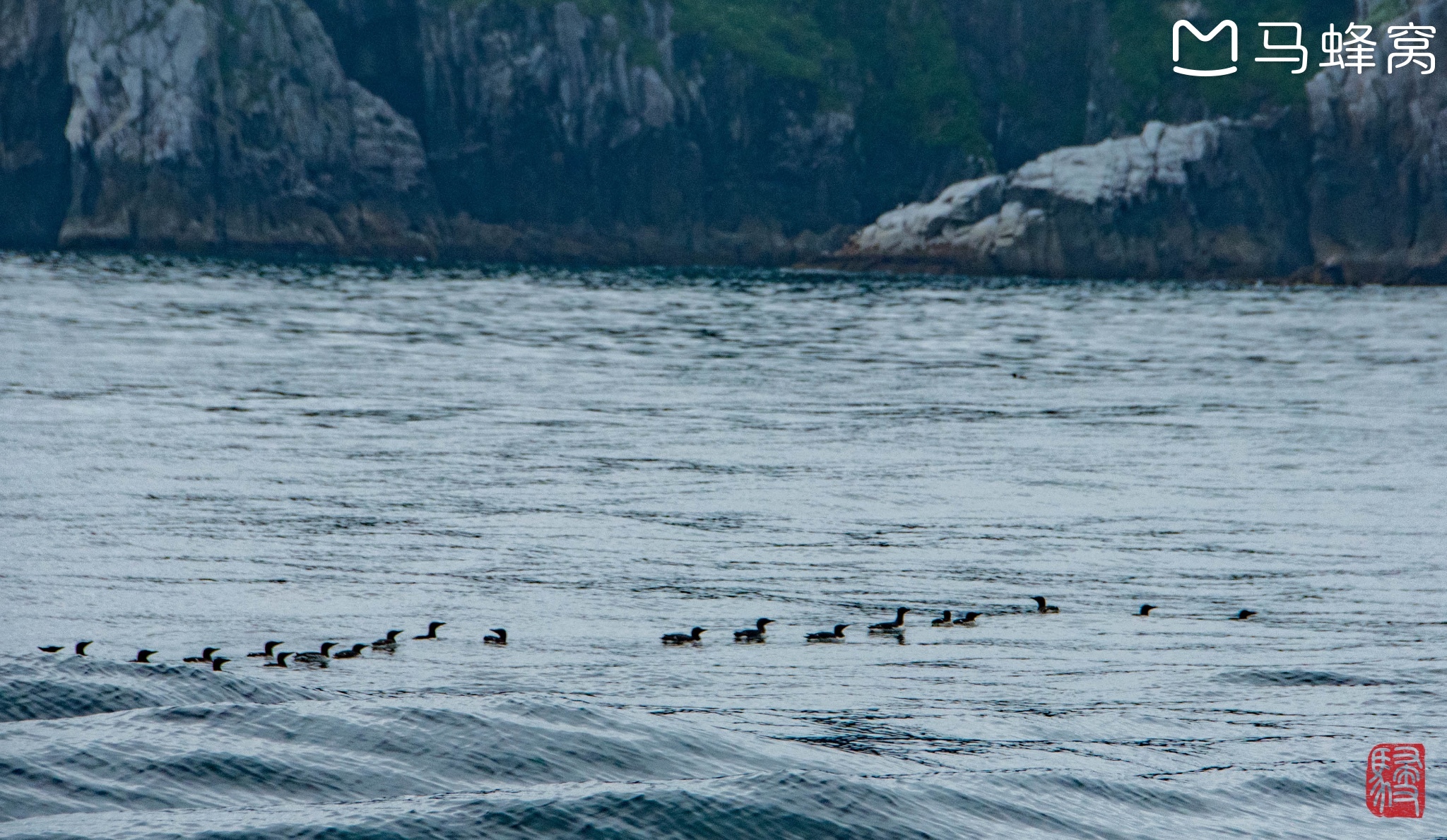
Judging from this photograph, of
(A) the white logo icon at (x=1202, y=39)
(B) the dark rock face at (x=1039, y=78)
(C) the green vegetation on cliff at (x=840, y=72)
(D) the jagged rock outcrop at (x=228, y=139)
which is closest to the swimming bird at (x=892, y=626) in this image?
(D) the jagged rock outcrop at (x=228, y=139)

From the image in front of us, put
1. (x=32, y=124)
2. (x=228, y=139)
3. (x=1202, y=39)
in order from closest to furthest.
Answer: (x=228, y=139) < (x=32, y=124) < (x=1202, y=39)

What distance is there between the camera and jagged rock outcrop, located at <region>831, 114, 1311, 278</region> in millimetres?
151125

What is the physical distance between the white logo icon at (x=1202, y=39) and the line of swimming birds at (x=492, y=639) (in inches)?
6782

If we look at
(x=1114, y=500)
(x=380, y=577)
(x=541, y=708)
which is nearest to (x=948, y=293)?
(x=1114, y=500)

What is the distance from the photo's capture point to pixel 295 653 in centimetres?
1861

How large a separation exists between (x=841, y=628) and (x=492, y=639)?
4.33m

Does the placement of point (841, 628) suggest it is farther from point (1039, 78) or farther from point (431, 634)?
point (1039, 78)

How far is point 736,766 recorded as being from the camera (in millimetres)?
13516

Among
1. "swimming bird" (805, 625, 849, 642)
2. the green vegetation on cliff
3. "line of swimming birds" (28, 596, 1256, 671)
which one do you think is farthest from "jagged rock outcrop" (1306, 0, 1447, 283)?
"swimming bird" (805, 625, 849, 642)

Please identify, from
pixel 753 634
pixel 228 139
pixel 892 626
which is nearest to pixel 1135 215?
pixel 228 139

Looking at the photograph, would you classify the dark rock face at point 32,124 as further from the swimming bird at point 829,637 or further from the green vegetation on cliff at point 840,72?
the swimming bird at point 829,637

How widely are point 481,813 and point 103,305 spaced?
242ft

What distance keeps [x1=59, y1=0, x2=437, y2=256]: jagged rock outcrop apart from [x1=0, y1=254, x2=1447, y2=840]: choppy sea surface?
345 ft
